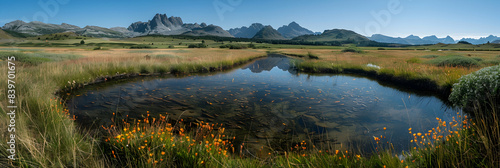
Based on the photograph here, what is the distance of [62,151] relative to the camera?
4.17 meters

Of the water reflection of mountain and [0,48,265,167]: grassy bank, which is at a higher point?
the water reflection of mountain

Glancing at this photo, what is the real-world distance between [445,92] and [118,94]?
62.7ft

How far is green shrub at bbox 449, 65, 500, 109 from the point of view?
22.0ft

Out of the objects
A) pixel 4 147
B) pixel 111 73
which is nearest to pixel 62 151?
pixel 4 147

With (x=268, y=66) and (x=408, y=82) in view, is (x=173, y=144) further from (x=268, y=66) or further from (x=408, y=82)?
(x=268, y=66)

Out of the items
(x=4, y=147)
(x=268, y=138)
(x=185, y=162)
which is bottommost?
(x=268, y=138)

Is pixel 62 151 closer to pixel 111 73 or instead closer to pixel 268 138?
pixel 268 138

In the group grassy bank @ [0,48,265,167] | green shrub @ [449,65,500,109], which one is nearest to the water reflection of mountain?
grassy bank @ [0,48,265,167]

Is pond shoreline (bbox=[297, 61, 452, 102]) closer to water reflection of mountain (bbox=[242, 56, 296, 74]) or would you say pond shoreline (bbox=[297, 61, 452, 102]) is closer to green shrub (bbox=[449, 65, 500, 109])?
water reflection of mountain (bbox=[242, 56, 296, 74])

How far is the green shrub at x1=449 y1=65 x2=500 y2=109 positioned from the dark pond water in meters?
1.22

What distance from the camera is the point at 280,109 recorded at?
9.67m

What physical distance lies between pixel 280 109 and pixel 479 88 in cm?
701

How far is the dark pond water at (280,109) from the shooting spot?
7.17 meters

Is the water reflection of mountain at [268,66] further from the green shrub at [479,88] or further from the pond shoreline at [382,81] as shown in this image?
the green shrub at [479,88]
